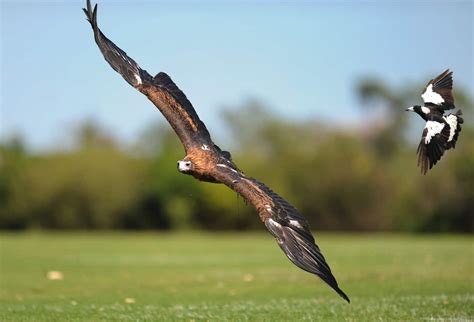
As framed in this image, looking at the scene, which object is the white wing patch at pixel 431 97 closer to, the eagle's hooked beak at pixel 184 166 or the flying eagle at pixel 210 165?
the flying eagle at pixel 210 165

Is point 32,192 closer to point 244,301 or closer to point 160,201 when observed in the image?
point 160,201

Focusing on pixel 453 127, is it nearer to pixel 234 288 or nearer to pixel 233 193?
pixel 234 288

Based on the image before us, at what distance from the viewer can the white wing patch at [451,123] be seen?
14.3 meters

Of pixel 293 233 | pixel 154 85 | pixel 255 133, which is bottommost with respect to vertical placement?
pixel 293 233

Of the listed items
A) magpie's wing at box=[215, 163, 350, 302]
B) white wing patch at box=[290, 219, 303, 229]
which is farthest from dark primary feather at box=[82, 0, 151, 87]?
white wing patch at box=[290, 219, 303, 229]

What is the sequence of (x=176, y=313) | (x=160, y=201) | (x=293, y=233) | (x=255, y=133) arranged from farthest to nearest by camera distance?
(x=255, y=133), (x=160, y=201), (x=176, y=313), (x=293, y=233)

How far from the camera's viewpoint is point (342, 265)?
87.9 ft

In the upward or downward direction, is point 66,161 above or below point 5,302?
above

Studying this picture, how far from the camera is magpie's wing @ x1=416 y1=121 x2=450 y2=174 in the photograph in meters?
14.4

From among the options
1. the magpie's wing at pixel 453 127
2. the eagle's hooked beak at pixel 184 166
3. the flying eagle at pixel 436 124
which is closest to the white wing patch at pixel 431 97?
the flying eagle at pixel 436 124

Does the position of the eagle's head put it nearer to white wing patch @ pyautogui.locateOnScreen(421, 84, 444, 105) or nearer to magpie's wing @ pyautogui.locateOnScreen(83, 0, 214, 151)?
magpie's wing @ pyautogui.locateOnScreen(83, 0, 214, 151)

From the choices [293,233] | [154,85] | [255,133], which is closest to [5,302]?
[154,85]

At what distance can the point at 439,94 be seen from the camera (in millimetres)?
14898

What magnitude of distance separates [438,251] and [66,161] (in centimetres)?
5611
